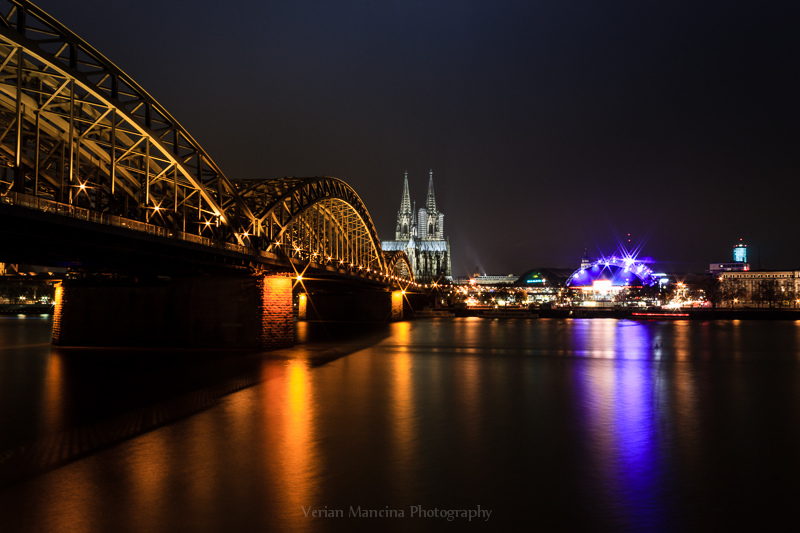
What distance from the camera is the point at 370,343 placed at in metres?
51.6

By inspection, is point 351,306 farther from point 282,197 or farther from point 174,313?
point 174,313

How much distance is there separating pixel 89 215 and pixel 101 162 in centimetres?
1495

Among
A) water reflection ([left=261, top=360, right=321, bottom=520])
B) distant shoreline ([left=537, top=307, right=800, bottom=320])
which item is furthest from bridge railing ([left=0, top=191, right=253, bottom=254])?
distant shoreline ([left=537, top=307, right=800, bottom=320])

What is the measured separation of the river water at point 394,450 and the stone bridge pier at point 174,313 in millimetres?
11741

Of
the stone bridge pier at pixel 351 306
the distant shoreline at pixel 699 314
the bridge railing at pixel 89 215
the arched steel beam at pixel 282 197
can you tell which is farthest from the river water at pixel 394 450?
the distant shoreline at pixel 699 314

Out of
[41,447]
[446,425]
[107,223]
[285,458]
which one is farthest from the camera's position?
[107,223]

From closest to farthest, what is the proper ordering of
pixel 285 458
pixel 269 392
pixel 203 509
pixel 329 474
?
pixel 203 509 → pixel 329 474 → pixel 285 458 → pixel 269 392

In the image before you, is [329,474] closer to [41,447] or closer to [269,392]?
[41,447]

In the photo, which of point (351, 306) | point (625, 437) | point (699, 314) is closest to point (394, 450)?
point (625, 437)

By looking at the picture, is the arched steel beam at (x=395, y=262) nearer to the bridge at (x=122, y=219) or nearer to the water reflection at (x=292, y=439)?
the bridge at (x=122, y=219)

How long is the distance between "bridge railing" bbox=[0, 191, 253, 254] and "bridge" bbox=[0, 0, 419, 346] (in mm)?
59

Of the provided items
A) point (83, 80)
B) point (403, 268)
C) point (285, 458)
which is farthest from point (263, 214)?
point (403, 268)

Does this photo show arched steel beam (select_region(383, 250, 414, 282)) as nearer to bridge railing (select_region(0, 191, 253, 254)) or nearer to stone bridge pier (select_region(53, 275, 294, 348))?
stone bridge pier (select_region(53, 275, 294, 348))

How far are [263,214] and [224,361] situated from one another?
17.1 m
